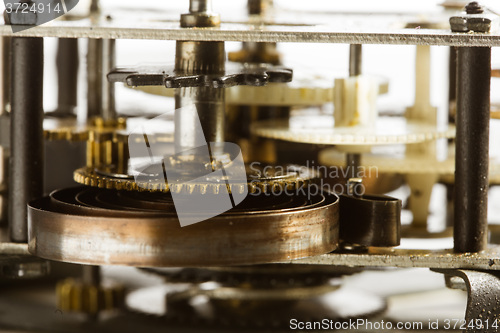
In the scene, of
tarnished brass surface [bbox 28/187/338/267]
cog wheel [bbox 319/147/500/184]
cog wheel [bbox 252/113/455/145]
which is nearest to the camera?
tarnished brass surface [bbox 28/187/338/267]

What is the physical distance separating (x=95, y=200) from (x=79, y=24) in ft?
0.89

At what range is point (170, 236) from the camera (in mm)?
1197

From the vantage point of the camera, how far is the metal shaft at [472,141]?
1.36 m

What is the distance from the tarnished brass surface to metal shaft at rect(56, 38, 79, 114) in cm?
125

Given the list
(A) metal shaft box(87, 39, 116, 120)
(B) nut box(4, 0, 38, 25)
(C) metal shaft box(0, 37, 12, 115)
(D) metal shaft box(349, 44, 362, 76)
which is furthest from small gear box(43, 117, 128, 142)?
(D) metal shaft box(349, 44, 362, 76)

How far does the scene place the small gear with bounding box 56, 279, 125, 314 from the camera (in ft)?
6.46

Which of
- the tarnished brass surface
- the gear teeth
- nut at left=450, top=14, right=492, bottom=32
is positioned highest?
nut at left=450, top=14, right=492, bottom=32

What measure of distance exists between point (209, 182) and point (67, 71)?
1.35 m

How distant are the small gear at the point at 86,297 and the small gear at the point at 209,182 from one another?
2.00ft

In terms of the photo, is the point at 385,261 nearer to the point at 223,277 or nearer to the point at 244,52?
the point at 223,277

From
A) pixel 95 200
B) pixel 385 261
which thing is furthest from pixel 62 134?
pixel 385 261

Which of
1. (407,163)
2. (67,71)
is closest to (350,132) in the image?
(407,163)

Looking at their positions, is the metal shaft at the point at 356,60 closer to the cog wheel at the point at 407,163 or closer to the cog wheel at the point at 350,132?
the cog wheel at the point at 350,132

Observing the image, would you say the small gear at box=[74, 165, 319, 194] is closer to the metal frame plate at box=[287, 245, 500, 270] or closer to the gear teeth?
the gear teeth
